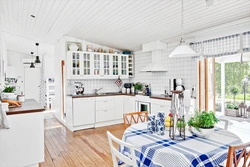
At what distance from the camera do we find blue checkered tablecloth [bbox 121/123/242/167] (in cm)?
138

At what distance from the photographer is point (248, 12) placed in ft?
9.32

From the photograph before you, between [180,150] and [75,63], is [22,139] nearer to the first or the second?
[180,150]

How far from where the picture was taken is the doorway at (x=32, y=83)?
28.6 feet

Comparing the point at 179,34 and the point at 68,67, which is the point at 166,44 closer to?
the point at 179,34

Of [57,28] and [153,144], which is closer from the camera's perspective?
[153,144]

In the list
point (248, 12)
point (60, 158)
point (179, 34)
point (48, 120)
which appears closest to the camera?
point (248, 12)

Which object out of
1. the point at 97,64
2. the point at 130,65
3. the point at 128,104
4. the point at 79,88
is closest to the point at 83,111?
the point at 79,88

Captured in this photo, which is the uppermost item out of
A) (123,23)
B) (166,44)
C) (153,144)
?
(123,23)

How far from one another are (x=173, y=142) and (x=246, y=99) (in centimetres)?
292

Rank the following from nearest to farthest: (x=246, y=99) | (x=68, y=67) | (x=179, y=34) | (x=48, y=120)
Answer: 1. (x=246, y=99)
2. (x=179, y=34)
3. (x=68, y=67)
4. (x=48, y=120)

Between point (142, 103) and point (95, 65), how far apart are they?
69.4 inches

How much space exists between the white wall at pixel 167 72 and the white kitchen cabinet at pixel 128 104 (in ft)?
2.27

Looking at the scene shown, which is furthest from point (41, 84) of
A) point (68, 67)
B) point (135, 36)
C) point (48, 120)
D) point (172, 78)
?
point (172, 78)

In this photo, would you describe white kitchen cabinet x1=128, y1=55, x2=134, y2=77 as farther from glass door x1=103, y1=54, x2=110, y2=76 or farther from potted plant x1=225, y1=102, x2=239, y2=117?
potted plant x1=225, y1=102, x2=239, y2=117
